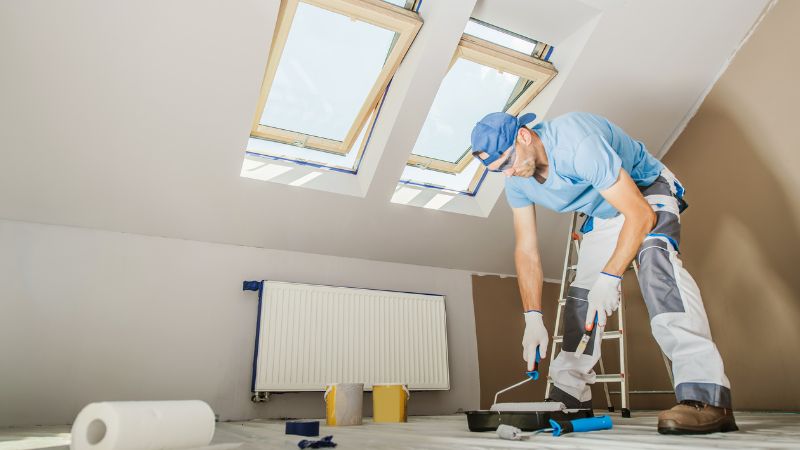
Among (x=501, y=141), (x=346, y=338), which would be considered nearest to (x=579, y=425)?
(x=501, y=141)

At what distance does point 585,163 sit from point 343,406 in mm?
1470

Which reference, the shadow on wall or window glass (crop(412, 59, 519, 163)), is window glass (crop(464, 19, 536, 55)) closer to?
window glass (crop(412, 59, 519, 163))

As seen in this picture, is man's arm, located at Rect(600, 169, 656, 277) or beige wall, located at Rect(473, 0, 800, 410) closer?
man's arm, located at Rect(600, 169, 656, 277)

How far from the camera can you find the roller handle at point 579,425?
162 cm

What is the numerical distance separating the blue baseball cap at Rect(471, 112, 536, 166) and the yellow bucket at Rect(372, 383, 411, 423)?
1245 mm

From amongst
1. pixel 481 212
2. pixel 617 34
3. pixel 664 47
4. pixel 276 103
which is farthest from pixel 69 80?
pixel 664 47

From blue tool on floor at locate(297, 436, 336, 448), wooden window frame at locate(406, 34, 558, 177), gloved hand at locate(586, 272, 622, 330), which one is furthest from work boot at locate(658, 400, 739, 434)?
wooden window frame at locate(406, 34, 558, 177)


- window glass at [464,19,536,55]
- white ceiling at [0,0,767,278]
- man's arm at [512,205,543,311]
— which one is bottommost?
man's arm at [512,205,543,311]

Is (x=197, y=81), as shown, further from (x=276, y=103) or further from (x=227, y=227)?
(x=227, y=227)

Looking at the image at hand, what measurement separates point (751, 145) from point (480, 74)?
1674 mm

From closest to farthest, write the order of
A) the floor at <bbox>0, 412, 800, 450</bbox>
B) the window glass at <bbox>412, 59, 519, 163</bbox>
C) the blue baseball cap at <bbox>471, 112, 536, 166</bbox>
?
the floor at <bbox>0, 412, 800, 450</bbox> → the blue baseball cap at <bbox>471, 112, 536, 166</bbox> → the window glass at <bbox>412, 59, 519, 163</bbox>

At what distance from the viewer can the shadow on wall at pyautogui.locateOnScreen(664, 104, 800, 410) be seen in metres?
2.87

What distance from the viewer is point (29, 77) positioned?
7.80 feet

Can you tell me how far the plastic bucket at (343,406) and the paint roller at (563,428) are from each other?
92cm
